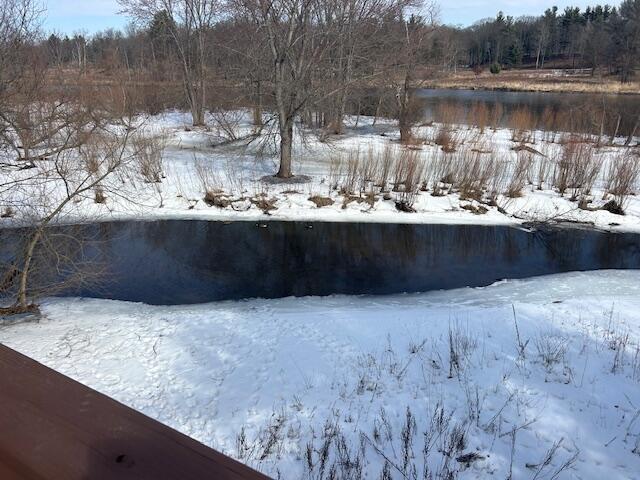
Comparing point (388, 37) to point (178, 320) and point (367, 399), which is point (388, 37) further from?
point (367, 399)

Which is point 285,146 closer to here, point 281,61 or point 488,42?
point 281,61

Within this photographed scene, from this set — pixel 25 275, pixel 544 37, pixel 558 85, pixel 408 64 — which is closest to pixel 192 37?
pixel 408 64

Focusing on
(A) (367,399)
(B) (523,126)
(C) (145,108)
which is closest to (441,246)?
(A) (367,399)

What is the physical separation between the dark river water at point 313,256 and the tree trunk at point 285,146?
11.0 ft

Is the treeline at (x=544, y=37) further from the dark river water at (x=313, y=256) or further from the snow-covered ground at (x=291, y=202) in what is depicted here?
the dark river water at (x=313, y=256)

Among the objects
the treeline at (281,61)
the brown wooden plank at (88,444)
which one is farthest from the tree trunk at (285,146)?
the brown wooden plank at (88,444)

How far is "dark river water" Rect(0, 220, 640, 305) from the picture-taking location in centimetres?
995

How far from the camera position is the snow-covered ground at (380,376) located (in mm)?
4348

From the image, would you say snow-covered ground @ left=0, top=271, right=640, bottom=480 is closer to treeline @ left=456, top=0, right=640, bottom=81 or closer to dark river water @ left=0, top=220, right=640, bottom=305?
dark river water @ left=0, top=220, right=640, bottom=305

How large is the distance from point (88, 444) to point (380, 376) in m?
5.11

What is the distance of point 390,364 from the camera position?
6.26m

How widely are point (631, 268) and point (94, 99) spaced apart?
590 inches

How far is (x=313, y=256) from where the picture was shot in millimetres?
11773

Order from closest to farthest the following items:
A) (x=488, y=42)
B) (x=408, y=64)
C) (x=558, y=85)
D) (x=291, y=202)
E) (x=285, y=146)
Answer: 1. (x=291, y=202)
2. (x=285, y=146)
3. (x=408, y=64)
4. (x=558, y=85)
5. (x=488, y=42)
